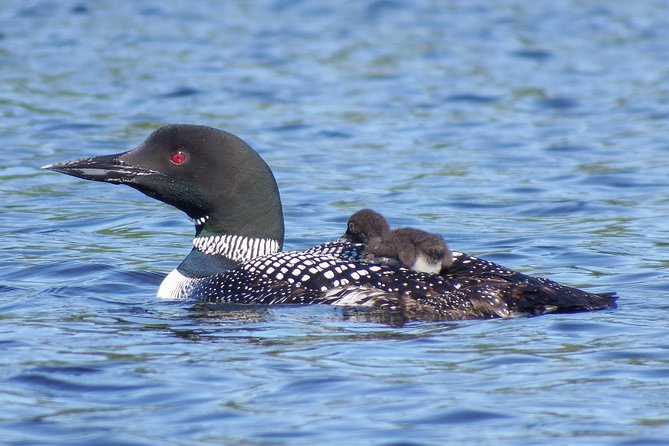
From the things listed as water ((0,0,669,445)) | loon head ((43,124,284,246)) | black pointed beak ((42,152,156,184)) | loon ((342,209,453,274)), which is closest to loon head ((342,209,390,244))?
loon ((342,209,453,274))


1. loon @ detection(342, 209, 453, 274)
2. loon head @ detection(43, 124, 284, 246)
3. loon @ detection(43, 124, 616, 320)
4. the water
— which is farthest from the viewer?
loon head @ detection(43, 124, 284, 246)

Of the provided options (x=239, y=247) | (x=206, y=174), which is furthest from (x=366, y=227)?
(x=206, y=174)

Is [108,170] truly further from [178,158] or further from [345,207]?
[345,207]

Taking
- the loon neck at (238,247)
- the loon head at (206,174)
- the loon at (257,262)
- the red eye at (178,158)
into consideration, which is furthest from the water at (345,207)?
the red eye at (178,158)

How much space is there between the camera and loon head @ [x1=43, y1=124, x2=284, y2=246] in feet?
22.5

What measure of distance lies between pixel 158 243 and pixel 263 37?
850 centimetres

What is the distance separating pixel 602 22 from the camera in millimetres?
17562

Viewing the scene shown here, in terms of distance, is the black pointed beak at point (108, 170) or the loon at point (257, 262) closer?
the loon at point (257, 262)

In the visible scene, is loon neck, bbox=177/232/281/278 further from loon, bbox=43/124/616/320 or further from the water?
the water

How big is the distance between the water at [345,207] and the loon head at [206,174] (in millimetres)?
569

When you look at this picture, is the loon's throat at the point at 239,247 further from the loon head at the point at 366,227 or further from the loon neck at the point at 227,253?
the loon head at the point at 366,227

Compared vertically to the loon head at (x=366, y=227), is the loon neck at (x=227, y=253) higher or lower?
lower

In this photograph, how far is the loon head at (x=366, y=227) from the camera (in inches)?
275

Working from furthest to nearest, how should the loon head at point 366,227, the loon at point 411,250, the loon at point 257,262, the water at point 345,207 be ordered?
the loon head at point 366,227 → the loon at point 411,250 → the loon at point 257,262 → the water at point 345,207
